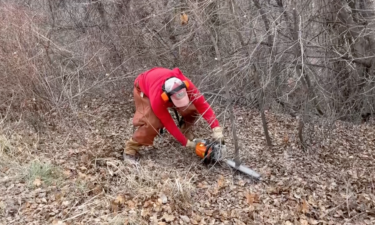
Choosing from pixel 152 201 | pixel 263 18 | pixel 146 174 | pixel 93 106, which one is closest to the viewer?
pixel 152 201

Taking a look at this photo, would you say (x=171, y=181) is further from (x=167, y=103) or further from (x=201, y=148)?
(x=167, y=103)

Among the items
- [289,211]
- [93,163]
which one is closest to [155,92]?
[93,163]

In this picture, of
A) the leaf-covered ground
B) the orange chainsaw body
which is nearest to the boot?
the leaf-covered ground

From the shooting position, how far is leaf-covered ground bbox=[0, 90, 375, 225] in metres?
3.75

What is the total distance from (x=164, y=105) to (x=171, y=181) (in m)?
0.89

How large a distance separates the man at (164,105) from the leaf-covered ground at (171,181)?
344 millimetres

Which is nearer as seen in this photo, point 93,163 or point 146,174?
point 146,174

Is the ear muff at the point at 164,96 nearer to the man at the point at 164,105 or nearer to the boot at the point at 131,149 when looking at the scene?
the man at the point at 164,105

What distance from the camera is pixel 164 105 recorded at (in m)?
4.35

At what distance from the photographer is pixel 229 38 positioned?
530 centimetres

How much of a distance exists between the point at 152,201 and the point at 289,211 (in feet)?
4.73

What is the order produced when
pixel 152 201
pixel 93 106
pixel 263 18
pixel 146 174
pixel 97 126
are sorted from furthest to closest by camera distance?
pixel 93 106 < pixel 97 126 < pixel 263 18 < pixel 146 174 < pixel 152 201

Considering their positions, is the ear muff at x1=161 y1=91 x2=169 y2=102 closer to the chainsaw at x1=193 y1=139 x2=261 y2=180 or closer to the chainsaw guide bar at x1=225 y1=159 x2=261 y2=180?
the chainsaw at x1=193 y1=139 x2=261 y2=180

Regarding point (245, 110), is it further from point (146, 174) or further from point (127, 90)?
point (146, 174)
